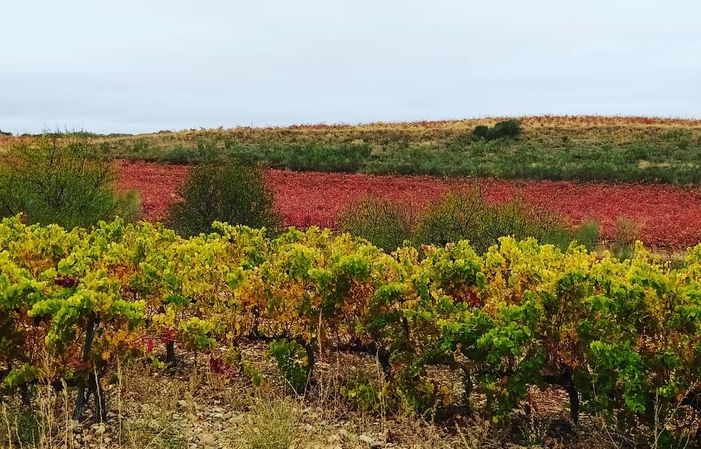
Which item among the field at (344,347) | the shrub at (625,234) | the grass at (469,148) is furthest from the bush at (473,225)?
the grass at (469,148)

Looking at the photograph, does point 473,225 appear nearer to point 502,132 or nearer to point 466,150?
point 466,150

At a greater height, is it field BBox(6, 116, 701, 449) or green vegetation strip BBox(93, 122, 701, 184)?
green vegetation strip BBox(93, 122, 701, 184)

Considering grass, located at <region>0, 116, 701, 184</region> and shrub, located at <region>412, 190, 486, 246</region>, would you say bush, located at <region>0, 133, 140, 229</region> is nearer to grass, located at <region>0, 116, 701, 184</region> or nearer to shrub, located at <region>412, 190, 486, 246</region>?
shrub, located at <region>412, 190, 486, 246</region>

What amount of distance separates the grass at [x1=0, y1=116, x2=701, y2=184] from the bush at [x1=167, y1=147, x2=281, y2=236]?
15950mm

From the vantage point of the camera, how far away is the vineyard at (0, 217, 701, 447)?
173 inches

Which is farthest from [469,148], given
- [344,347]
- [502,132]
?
[344,347]

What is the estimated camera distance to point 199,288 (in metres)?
5.61

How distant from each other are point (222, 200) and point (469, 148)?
30.7 meters

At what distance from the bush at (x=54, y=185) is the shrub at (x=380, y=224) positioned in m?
5.31

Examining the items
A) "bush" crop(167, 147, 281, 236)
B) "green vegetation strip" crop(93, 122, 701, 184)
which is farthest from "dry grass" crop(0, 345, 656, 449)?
"green vegetation strip" crop(93, 122, 701, 184)

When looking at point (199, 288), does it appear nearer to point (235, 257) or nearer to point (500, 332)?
point (235, 257)

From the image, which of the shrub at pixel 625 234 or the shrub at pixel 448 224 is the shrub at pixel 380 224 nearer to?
the shrub at pixel 448 224

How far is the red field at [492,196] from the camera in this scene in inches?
782

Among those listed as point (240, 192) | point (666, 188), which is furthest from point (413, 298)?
point (666, 188)
